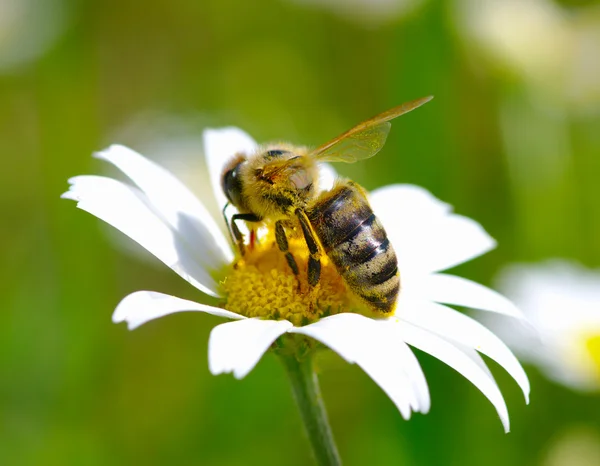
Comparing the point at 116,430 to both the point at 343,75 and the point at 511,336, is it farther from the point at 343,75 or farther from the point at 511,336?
the point at 343,75

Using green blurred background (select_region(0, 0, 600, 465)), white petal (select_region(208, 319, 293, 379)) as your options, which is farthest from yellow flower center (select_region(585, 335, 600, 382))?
white petal (select_region(208, 319, 293, 379))

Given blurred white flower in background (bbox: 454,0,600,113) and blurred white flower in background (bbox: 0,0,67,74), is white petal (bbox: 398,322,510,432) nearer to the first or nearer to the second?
blurred white flower in background (bbox: 454,0,600,113)

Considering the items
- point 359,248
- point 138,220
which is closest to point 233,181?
point 138,220

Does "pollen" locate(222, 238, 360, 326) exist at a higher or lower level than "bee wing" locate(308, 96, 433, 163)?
lower

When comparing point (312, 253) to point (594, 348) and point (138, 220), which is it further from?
point (594, 348)

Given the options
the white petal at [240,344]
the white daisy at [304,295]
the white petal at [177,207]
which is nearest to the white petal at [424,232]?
the white daisy at [304,295]

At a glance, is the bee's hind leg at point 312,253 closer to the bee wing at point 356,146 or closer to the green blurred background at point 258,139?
the bee wing at point 356,146

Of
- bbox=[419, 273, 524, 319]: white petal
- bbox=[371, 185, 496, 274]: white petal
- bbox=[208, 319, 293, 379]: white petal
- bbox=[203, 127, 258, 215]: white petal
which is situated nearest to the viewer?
bbox=[208, 319, 293, 379]: white petal
